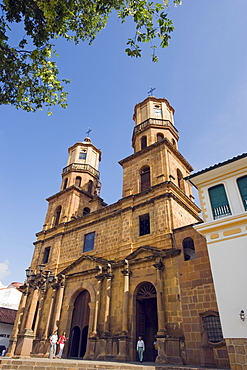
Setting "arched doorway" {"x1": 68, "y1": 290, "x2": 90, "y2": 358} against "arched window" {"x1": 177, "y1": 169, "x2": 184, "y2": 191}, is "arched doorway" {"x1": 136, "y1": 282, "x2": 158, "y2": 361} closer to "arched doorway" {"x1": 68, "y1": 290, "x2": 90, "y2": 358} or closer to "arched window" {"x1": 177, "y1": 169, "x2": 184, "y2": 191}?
"arched doorway" {"x1": 68, "y1": 290, "x2": 90, "y2": 358}

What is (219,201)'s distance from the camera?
480 inches

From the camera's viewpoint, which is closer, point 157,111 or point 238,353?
point 238,353

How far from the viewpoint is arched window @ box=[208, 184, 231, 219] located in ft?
38.6

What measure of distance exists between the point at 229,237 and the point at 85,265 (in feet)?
36.9

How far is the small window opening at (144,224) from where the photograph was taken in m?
17.1

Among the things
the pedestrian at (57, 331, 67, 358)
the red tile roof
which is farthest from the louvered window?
the red tile roof

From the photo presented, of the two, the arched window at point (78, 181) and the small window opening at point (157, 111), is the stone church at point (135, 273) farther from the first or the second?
the arched window at point (78, 181)

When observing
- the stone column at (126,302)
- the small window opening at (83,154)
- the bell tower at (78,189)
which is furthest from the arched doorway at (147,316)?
the small window opening at (83,154)

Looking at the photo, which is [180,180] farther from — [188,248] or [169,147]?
[188,248]

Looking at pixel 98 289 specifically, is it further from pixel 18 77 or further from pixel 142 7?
pixel 142 7

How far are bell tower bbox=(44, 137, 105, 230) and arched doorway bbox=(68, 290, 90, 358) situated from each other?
7.86 metres

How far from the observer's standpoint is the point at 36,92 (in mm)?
9227

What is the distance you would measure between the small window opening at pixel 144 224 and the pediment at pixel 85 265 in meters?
3.19

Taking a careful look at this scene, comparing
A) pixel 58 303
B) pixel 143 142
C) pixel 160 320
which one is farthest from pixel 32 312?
pixel 143 142
